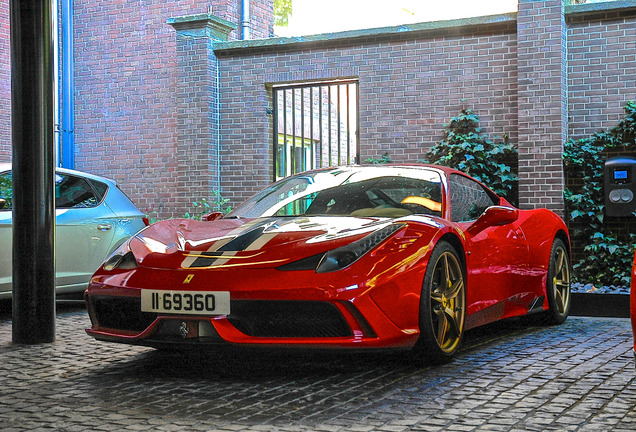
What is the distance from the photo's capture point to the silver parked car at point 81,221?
759 centimetres

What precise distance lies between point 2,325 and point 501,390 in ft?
15.1

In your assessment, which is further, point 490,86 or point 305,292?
point 490,86

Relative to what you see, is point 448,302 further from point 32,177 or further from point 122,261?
point 32,177

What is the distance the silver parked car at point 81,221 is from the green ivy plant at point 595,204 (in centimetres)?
507

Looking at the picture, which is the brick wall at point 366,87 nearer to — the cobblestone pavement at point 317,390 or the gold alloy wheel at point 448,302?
the cobblestone pavement at point 317,390

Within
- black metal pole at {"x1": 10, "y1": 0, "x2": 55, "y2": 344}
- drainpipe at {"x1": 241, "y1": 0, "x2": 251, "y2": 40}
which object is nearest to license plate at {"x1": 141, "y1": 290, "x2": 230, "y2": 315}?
black metal pole at {"x1": 10, "y1": 0, "x2": 55, "y2": 344}

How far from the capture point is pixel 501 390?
13.7 ft

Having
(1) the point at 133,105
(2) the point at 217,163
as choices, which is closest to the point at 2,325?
(2) the point at 217,163

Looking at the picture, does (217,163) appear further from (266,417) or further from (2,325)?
(266,417)

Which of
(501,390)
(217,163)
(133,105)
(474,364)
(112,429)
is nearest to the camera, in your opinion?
(112,429)

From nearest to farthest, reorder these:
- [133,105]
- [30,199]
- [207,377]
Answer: [207,377]
[30,199]
[133,105]

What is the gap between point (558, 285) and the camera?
23.4 feet

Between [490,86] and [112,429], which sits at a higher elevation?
[490,86]

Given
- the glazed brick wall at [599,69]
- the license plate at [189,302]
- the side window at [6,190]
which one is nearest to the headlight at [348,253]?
the license plate at [189,302]
